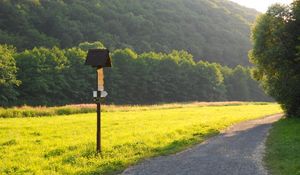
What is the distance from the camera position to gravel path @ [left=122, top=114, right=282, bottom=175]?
1773 centimetres

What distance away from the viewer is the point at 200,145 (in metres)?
26.5

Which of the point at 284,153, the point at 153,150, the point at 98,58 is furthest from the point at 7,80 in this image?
the point at 284,153

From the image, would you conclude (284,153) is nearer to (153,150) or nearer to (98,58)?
(153,150)

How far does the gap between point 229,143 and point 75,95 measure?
300 ft

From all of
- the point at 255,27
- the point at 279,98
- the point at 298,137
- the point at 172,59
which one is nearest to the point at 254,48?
the point at 255,27

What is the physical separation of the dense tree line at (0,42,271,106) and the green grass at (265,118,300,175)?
3019 inches

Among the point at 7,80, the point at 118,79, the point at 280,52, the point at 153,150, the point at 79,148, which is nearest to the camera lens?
the point at 153,150

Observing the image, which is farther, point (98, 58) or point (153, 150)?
point (153, 150)

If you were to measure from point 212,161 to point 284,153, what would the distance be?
15.0 feet

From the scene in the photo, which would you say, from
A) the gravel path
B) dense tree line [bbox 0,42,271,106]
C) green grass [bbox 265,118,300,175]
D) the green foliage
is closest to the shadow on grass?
the gravel path

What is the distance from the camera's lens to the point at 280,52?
4384 centimetres

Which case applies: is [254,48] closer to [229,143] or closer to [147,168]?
[229,143]

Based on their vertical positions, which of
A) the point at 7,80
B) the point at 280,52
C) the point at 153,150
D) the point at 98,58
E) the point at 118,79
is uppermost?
the point at 280,52

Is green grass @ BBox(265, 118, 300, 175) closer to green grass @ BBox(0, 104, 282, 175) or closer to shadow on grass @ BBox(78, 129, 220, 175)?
shadow on grass @ BBox(78, 129, 220, 175)
